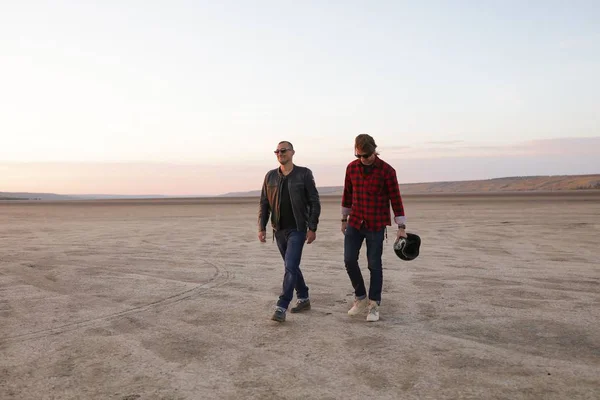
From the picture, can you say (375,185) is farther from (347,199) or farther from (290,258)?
(290,258)

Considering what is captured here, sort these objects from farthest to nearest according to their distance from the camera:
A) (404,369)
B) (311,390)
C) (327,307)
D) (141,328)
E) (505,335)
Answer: (327,307)
(141,328)
(505,335)
(404,369)
(311,390)

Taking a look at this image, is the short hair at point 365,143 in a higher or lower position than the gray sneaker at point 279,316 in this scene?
higher

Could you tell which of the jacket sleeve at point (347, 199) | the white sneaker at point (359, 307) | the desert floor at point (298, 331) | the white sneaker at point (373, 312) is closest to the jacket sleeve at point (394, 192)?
the jacket sleeve at point (347, 199)

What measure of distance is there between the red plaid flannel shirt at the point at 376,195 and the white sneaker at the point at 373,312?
83 centimetres

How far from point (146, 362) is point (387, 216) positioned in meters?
2.82

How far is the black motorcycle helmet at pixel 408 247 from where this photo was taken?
5.28 m

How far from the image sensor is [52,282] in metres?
7.68

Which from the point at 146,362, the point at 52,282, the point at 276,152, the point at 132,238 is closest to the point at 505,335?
the point at 276,152

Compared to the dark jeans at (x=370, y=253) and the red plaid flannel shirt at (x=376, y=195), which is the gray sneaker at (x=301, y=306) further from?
the red plaid flannel shirt at (x=376, y=195)

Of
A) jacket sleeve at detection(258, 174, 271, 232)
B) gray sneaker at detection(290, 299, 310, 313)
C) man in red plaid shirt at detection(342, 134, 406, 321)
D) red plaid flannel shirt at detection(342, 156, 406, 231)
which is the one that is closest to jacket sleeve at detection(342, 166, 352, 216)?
man in red plaid shirt at detection(342, 134, 406, 321)

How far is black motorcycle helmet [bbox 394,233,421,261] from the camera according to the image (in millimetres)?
5281

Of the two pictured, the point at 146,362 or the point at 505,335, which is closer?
the point at 146,362

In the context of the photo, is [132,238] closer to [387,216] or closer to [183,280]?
[183,280]

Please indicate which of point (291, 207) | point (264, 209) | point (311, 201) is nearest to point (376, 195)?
point (311, 201)
